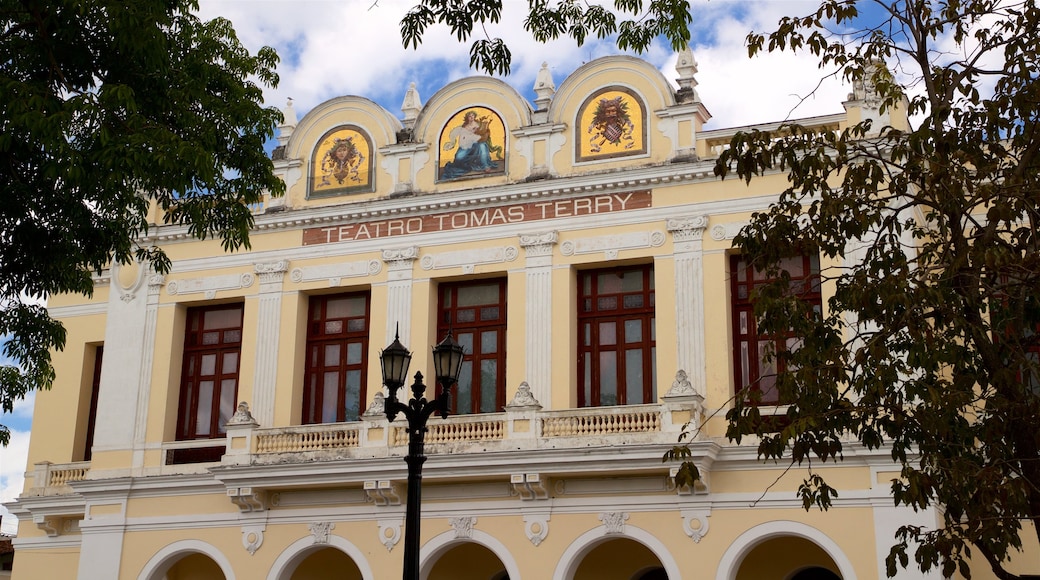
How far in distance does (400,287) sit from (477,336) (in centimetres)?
166

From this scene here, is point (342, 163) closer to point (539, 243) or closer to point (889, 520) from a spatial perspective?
point (539, 243)

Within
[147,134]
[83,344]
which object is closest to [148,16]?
[147,134]

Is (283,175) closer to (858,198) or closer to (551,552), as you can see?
(551,552)

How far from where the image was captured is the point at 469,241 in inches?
903

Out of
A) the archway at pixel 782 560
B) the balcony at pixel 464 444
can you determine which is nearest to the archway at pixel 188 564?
the balcony at pixel 464 444

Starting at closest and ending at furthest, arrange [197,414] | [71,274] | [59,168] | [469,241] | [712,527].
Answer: [59,168], [71,274], [712,527], [469,241], [197,414]

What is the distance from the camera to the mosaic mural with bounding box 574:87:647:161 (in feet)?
73.1

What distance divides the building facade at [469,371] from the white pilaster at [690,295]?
0.12ft

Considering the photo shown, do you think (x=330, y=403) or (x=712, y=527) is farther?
(x=330, y=403)

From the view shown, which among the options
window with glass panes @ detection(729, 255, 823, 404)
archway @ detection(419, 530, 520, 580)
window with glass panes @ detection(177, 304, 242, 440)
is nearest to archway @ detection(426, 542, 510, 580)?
archway @ detection(419, 530, 520, 580)

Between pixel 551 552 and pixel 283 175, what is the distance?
904cm

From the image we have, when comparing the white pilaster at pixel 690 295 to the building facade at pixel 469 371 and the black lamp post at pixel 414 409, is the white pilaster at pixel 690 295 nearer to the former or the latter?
the building facade at pixel 469 371

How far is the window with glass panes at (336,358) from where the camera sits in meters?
23.5

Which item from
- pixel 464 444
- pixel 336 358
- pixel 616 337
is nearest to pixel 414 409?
pixel 464 444
